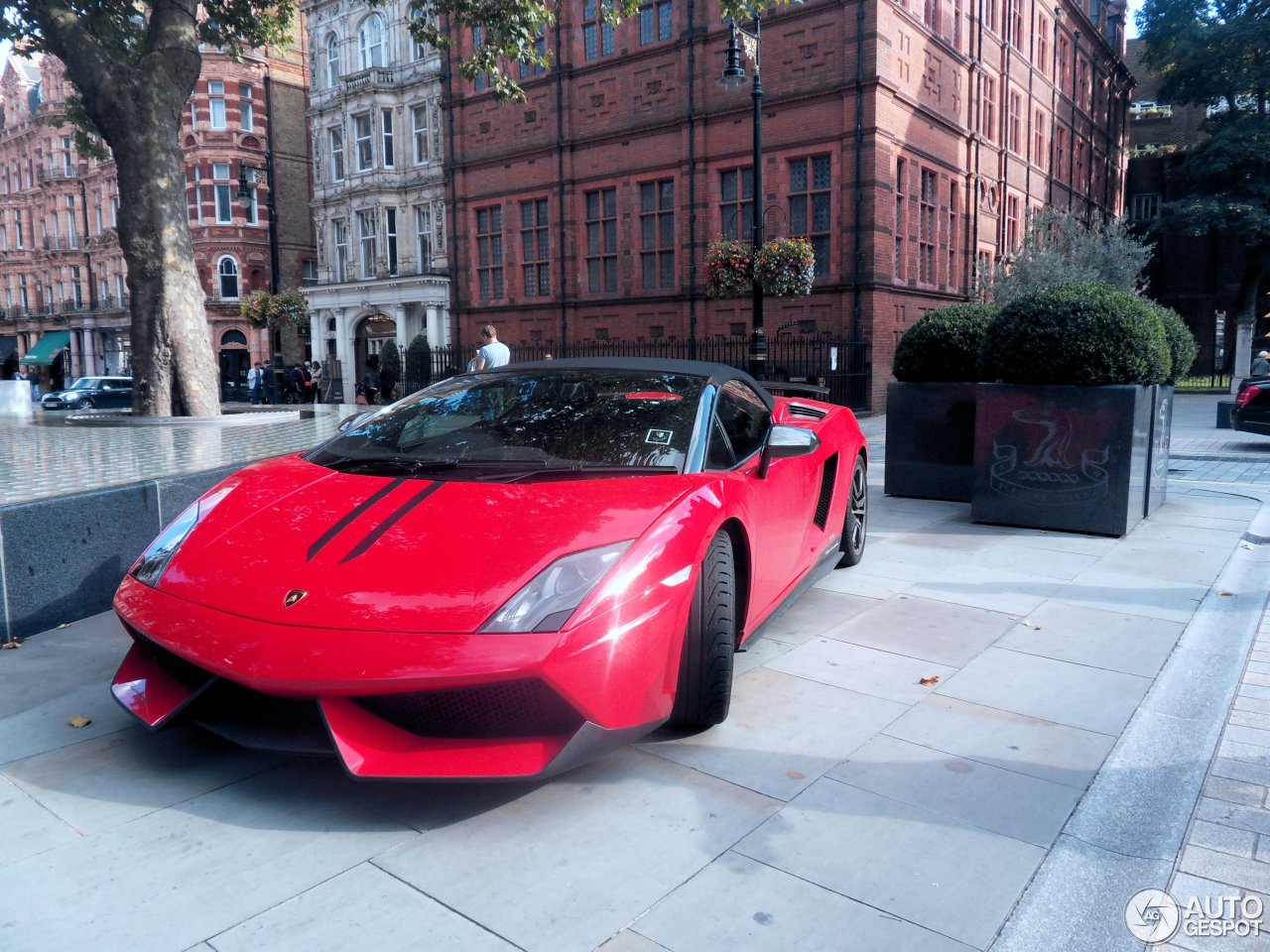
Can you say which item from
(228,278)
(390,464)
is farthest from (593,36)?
(228,278)

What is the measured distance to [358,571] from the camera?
275 cm

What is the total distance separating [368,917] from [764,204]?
811 inches

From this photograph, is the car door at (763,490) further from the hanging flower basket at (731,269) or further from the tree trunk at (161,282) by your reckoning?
the hanging flower basket at (731,269)

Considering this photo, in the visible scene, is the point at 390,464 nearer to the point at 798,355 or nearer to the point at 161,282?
the point at 161,282

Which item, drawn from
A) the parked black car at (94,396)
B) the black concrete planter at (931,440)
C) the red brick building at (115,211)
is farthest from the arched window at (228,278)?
the black concrete planter at (931,440)

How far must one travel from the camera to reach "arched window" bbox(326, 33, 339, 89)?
108 feet

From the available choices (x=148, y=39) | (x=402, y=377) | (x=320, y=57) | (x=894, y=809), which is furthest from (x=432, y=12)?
(x=320, y=57)

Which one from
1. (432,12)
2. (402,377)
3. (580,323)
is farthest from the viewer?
(402,377)

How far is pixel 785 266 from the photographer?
1623cm

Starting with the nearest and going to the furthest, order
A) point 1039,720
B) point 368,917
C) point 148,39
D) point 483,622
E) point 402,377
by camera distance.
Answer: point 368,917
point 483,622
point 1039,720
point 148,39
point 402,377

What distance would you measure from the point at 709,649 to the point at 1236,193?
39679 millimetres

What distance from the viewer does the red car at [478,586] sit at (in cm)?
251

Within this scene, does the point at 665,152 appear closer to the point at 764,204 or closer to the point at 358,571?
the point at 764,204

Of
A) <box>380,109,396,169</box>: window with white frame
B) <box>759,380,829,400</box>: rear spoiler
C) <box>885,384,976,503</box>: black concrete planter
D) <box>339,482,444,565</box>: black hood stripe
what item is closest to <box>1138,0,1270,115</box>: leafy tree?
<box>380,109,396,169</box>: window with white frame
